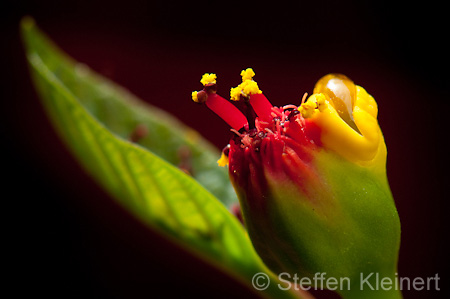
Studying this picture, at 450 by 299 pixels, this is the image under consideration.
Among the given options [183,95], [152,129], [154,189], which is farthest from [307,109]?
[183,95]

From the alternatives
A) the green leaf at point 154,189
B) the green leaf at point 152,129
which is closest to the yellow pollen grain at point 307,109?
the green leaf at point 154,189

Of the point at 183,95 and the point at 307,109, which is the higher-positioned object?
the point at 183,95

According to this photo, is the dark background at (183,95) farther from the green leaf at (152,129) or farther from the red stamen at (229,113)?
the red stamen at (229,113)

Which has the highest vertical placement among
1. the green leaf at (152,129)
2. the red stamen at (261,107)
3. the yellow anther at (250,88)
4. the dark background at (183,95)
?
the dark background at (183,95)

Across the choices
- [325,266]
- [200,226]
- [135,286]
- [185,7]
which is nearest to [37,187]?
[135,286]

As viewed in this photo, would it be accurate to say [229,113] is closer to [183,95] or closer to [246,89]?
[246,89]

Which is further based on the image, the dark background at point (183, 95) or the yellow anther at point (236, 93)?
the dark background at point (183, 95)

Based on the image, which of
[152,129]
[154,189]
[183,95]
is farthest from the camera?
[183,95]

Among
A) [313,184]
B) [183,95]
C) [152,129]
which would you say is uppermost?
[183,95]
